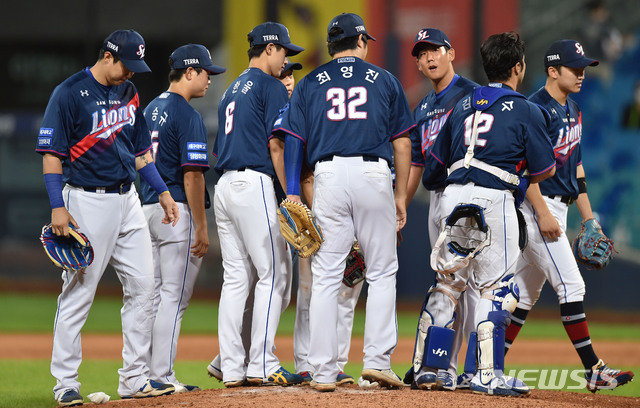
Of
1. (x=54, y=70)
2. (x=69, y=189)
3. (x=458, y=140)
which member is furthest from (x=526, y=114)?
(x=54, y=70)

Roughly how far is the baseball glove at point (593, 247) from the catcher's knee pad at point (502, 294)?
1145mm

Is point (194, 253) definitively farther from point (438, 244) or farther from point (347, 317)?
point (438, 244)

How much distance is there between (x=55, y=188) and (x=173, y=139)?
104cm

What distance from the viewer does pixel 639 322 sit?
37.3 feet

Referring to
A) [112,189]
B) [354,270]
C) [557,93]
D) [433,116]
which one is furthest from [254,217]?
[557,93]

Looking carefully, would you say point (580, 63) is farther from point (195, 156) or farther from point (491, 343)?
point (195, 156)

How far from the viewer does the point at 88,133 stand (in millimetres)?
4418

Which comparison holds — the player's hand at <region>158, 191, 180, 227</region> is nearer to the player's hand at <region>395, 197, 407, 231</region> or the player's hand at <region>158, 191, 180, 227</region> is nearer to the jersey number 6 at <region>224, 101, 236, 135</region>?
the jersey number 6 at <region>224, 101, 236, 135</region>

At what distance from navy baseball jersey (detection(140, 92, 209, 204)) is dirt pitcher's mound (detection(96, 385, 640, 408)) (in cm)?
139

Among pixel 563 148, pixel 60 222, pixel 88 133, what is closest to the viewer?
pixel 60 222

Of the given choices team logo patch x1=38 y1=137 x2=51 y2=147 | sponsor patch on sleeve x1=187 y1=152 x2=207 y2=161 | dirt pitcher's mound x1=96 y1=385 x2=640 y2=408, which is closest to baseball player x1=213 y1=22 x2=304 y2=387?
sponsor patch on sleeve x1=187 y1=152 x2=207 y2=161

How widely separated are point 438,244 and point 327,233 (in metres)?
0.62

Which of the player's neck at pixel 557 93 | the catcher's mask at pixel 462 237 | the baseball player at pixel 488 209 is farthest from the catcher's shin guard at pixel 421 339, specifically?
the player's neck at pixel 557 93

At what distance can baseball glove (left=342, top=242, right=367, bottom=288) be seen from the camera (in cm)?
484
